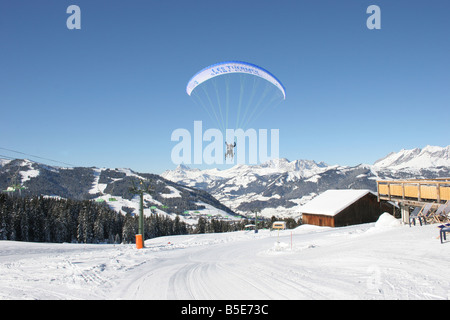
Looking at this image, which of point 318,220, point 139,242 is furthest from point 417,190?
point 318,220

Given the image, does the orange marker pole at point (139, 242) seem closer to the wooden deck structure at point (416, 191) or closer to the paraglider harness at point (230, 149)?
the paraglider harness at point (230, 149)

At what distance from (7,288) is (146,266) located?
507cm

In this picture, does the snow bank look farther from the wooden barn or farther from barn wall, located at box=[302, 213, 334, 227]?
barn wall, located at box=[302, 213, 334, 227]

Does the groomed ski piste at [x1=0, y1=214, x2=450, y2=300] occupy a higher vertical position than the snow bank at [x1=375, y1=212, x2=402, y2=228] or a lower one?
lower

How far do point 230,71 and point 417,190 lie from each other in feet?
52.7

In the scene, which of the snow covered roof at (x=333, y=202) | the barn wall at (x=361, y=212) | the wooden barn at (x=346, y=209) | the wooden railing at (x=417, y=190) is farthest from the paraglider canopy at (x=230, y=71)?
the barn wall at (x=361, y=212)

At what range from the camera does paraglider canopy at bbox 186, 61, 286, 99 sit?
2312 centimetres

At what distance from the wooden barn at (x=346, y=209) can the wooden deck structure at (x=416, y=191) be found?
1359 centimetres

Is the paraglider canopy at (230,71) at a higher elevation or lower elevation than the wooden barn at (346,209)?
higher

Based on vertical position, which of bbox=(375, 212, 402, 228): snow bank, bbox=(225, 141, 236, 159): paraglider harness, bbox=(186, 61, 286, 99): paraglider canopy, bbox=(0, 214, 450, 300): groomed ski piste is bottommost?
bbox=(0, 214, 450, 300): groomed ski piste

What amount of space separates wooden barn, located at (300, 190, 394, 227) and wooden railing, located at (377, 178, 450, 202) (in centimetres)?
1359

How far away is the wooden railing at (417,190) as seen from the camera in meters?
16.2

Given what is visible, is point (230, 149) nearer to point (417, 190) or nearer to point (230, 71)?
point (230, 71)

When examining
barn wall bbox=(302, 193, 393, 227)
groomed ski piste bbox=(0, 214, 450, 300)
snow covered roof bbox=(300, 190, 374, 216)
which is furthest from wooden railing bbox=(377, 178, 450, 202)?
barn wall bbox=(302, 193, 393, 227)
